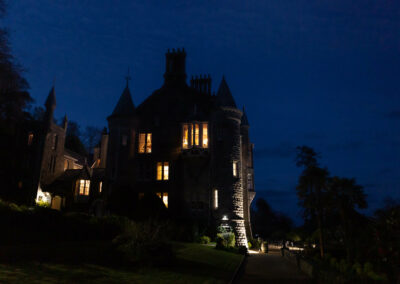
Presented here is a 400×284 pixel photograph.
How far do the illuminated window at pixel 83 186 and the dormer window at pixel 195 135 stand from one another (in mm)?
12968

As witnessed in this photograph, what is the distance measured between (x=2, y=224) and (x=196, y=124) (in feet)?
75.3

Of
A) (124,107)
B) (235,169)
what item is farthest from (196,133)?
(124,107)

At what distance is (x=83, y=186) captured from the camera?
3981cm

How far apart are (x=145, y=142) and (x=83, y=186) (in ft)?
30.4

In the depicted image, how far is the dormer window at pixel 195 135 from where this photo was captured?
37312 millimetres

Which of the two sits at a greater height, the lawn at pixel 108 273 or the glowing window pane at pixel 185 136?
the glowing window pane at pixel 185 136

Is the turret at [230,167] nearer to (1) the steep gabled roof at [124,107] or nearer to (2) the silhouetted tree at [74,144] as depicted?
(1) the steep gabled roof at [124,107]

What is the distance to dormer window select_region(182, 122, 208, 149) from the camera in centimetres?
3731

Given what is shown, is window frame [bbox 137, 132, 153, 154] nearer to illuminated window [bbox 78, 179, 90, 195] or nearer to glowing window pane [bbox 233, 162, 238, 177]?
illuminated window [bbox 78, 179, 90, 195]

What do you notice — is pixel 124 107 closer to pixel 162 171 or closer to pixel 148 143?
pixel 148 143

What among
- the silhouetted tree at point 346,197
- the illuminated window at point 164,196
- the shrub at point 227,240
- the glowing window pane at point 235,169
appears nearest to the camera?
the silhouetted tree at point 346,197

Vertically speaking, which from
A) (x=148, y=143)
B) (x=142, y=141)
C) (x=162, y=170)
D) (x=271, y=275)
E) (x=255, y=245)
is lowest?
(x=271, y=275)

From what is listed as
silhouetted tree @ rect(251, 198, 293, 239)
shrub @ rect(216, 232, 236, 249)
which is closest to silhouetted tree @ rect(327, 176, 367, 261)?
shrub @ rect(216, 232, 236, 249)

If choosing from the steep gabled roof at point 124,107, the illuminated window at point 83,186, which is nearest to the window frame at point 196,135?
the steep gabled roof at point 124,107
